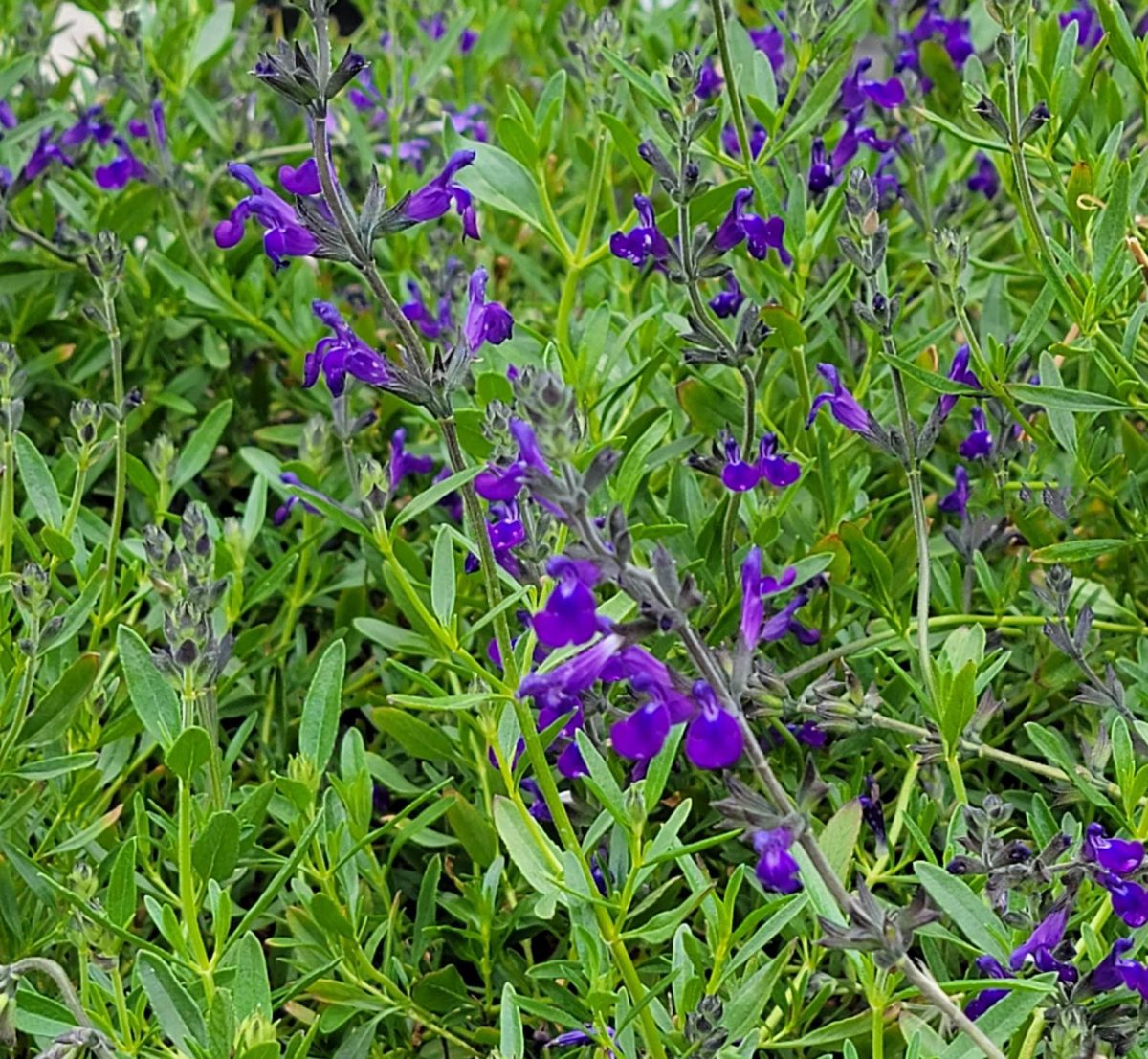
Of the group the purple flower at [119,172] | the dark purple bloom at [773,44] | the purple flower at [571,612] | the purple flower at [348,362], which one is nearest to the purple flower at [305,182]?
the purple flower at [348,362]

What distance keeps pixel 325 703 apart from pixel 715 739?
0.53 m

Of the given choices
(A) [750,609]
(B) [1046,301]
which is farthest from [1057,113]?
(A) [750,609]

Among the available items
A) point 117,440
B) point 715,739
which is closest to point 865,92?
point 117,440

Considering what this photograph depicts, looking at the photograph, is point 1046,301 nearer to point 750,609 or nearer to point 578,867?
point 750,609

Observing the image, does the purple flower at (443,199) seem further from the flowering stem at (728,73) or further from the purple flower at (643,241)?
the flowering stem at (728,73)

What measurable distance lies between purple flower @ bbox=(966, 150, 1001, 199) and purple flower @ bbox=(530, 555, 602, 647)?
1.34 m

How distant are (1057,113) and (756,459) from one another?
0.49m

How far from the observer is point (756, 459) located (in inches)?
57.0

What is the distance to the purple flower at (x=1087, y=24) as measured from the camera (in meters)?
2.06

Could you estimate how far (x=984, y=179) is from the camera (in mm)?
2014

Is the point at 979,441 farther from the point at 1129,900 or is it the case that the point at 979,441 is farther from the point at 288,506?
the point at 288,506

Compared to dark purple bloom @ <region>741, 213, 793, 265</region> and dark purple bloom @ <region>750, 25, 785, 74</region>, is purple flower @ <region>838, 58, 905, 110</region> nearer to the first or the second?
dark purple bloom @ <region>750, 25, 785, 74</region>

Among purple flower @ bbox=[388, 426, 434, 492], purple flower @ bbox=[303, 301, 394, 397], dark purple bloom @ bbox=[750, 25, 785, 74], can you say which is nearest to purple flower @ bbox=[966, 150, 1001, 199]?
dark purple bloom @ bbox=[750, 25, 785, 74]

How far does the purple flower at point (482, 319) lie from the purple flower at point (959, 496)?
57cm
